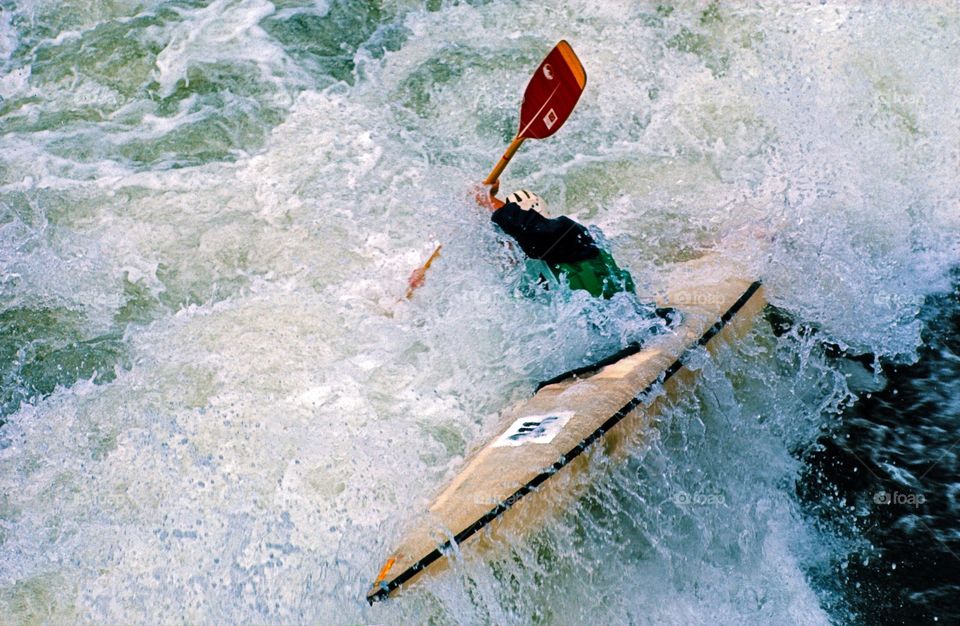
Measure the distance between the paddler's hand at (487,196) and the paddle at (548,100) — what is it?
29mm

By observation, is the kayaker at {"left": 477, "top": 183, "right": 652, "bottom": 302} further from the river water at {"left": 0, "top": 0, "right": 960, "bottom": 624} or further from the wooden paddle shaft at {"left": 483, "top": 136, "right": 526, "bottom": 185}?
the wooden paddle shaft at {"left": 483, "top": 136, "right": 526, "bottom": 185}

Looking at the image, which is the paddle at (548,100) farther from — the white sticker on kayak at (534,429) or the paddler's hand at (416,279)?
the white sticker on kayak at (534,429)

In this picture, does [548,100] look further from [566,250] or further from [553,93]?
[566,250]

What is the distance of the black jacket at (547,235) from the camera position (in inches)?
152

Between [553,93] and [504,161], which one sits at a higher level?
[553,93]

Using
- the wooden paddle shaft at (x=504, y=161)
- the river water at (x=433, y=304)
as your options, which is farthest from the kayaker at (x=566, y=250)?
the wooden paddle shaft at (x=504, y=161)

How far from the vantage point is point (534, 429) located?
3.41 meters

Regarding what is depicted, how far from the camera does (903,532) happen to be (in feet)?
12.6

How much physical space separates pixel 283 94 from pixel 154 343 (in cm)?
211

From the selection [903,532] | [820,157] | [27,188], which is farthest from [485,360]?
[27,188]

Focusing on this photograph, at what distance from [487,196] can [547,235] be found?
0.55 meters

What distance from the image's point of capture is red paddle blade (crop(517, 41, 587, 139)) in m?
4.21

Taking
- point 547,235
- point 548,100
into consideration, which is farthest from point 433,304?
point 548,100

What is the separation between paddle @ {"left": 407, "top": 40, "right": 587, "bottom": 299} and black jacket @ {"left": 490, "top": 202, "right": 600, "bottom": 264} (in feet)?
1.54
